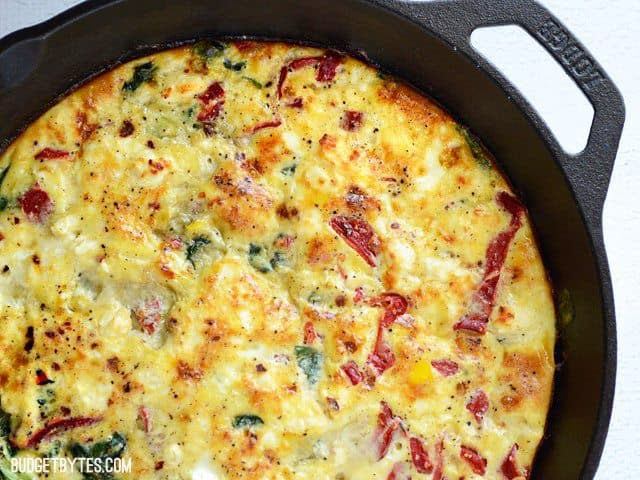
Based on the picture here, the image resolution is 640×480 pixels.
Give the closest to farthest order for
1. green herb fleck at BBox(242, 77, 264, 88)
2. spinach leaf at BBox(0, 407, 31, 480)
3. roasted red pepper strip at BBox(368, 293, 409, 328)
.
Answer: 1. spinach leaf at BBox(0, 407, 31, 480)
2. roasted red pepper strip at BBox(368, 293, 409, 328)
3. green herb fleck at BBox(242, 77, 264, 88)

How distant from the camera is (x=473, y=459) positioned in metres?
3.41

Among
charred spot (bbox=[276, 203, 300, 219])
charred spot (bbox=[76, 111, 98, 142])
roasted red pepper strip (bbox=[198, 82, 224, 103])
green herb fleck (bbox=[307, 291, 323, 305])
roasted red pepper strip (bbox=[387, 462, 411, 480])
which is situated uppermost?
roasted red pepper strip (bbox=[198, 82, 224, 103])

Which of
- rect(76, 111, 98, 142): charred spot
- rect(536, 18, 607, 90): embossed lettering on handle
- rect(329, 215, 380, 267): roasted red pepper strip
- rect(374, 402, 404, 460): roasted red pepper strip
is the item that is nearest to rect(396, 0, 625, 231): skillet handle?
rect(536, 18, 607, 90): embossed lettering on handle

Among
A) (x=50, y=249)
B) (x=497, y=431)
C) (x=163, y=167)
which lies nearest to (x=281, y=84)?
(x=163, y=167)

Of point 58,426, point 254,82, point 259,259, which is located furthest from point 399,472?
point 254,82

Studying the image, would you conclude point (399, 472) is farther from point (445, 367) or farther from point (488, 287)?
point (488, 287)

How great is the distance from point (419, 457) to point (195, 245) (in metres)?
1.30

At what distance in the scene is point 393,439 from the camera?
3.38 metres

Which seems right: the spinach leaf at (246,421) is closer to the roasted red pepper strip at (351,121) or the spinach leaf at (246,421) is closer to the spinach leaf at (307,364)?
the spinach leaf at (307,364)

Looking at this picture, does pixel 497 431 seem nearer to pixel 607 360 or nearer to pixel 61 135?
pixel 607 360

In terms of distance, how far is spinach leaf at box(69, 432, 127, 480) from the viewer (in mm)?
3320

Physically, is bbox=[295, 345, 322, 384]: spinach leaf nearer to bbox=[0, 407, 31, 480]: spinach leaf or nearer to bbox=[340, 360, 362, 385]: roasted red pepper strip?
bbox=[340, 360, 362, 385]: roasted red pepper strip

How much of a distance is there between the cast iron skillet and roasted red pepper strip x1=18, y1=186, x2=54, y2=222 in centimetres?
35

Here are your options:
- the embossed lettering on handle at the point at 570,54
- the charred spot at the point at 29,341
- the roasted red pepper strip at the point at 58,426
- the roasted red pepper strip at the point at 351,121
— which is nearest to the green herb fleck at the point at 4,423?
the roasted red pepper strip at the point at 58,426
